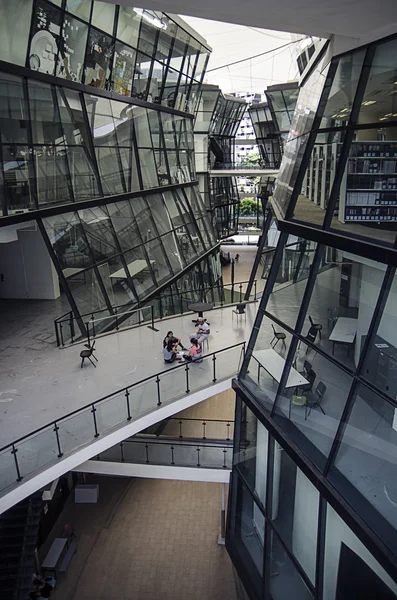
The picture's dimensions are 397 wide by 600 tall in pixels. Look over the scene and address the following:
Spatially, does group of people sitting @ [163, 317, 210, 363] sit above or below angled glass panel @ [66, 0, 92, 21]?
below

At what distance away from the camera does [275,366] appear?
9.25 m

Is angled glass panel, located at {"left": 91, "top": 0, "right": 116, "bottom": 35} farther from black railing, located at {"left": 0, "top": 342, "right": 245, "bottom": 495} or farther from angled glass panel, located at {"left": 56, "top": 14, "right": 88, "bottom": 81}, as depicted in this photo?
black railing, located at {"left": 0, "top": 342, "right": 245, "bottom": 495}

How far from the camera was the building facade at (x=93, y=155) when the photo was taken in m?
12.5

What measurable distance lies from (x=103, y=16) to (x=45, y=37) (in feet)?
10.5

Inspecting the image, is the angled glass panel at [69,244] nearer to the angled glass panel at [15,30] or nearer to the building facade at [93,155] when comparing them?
the building facade at [93,155]

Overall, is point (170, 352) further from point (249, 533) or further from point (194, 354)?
point (249, 533)

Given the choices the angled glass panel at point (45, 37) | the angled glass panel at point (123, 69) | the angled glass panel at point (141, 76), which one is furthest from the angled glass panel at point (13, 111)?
the angled glass panel at point (141, 76)

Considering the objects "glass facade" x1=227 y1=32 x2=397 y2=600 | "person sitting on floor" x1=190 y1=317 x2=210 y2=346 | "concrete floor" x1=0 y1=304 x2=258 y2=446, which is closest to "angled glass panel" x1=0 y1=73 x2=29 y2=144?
"concrete floor" x1=0 y1=304 x2=258 y2=446

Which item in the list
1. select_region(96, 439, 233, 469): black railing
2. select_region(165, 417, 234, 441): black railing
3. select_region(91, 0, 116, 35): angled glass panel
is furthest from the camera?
select_region(91, 0, 116, 35): angled glass panel

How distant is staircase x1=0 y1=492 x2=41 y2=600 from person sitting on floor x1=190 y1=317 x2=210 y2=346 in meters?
5.86

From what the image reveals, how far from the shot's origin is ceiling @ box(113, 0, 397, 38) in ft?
17.9

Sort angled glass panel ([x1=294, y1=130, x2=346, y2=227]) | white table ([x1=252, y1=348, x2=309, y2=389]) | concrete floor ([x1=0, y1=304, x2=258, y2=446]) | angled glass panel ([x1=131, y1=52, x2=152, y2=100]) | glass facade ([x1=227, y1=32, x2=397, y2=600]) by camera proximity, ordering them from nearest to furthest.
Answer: glass facade ([x1=227, y1=32, x2=397, y2=600])
angled glass panel ([x1=294, y1=130, x2=346, y2=227])
white table ([x1=252, y1=348, x2=309, y2=389])
concrete floor ([x1=0, y1=304, x2=258, y2=446])
angled glass panel ([x1=131, y1=52, x2=152, y2=100])

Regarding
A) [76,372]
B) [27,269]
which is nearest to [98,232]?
[27,269]

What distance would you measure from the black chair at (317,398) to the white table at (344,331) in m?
0.79
